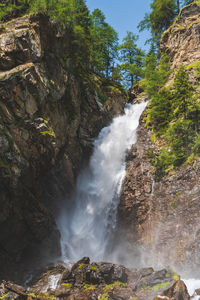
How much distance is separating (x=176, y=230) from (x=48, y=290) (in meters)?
7.32

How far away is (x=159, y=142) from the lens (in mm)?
17484

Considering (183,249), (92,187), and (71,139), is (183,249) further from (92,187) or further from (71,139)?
(71,139)

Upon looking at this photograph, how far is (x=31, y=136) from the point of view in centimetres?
1264

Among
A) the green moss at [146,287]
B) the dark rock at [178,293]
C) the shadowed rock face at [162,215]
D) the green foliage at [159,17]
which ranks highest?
the green foliage at [159,17]

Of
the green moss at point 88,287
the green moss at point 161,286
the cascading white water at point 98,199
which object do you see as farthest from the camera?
the cascading white water at point 98,199

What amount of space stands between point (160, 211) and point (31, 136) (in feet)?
30.6

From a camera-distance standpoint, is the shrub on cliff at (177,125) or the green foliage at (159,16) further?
the green foliage at (159,16)

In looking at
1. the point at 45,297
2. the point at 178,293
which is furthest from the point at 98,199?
the point at 178,293

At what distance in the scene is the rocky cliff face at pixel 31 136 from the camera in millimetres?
11359

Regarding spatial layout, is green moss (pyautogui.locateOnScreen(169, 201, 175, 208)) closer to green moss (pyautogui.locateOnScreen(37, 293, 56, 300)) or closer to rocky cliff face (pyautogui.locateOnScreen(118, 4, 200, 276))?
rocky cliff face (pyautogui.locateOnScreen(118, 4, 200, 276))

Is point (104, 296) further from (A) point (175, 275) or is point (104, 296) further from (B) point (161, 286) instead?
(A) point (175, 275)

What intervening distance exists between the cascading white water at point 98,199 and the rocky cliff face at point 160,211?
135cm

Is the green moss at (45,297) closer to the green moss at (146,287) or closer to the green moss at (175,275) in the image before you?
the green moss at (146,287)

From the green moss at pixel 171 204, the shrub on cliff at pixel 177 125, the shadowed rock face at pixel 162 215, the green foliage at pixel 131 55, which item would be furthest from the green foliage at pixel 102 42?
the green moss at pixel 171 204
